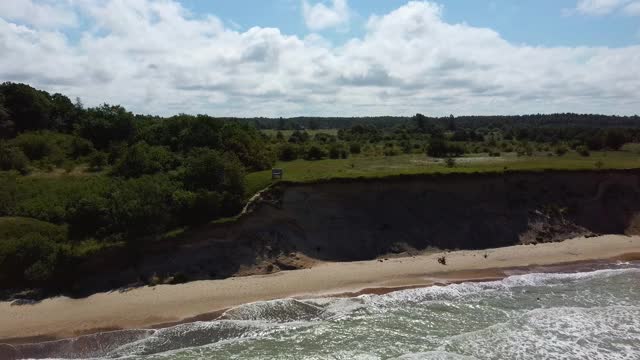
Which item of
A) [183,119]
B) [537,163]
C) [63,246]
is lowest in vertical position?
[63,246]

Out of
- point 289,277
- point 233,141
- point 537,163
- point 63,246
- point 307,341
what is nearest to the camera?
point 307,341

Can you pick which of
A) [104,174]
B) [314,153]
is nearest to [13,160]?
[104,174]

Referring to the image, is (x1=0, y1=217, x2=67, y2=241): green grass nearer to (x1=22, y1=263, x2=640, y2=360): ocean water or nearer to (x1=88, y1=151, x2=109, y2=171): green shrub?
(x1=22, y1=263, x2=640, y2=360): ocean water

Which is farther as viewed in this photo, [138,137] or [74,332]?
[138,137]

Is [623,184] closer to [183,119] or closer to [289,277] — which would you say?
[289,277]

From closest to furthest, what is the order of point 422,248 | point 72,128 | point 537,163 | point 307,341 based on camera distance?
point 307,341, point 422,248, point 537,163, point 72,128

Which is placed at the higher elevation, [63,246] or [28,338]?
[63,246]

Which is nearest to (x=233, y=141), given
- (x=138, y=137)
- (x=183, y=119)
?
(x=183, y=119)

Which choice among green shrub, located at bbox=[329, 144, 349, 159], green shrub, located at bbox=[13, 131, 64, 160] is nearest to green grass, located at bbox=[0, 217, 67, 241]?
green shrub, located at bbox=[13, 131, 64, 160]

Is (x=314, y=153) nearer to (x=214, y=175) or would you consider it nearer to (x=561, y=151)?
(x=214, y=175)
